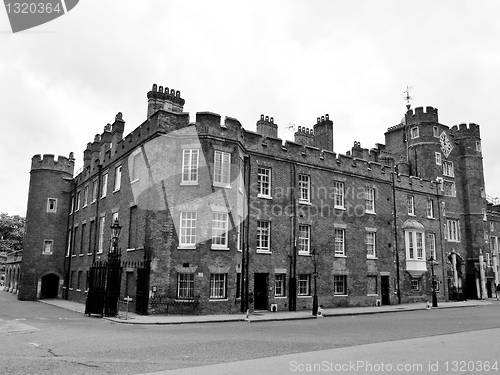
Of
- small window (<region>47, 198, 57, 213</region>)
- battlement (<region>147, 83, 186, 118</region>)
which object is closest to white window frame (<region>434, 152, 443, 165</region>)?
battlement (<region>147, 83, 186, 118</region>)

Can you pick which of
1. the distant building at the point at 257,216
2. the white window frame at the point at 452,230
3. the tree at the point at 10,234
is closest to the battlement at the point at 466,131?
the distant building at the point at 257,216

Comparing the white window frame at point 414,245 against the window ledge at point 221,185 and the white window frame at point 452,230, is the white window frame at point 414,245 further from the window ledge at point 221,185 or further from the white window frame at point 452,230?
the window ledge at point 221,185

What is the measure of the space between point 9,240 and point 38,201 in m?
29.7

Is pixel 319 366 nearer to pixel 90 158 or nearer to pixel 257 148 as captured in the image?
pixel 257 148

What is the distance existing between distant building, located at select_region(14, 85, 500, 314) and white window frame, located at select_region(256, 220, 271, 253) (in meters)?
0.09

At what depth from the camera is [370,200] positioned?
32656 mm

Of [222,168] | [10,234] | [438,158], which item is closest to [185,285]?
[222,168]

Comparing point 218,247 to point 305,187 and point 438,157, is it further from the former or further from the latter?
point 438,157

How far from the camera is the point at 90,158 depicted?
39.0 metres

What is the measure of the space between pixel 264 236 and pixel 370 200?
35.5ft

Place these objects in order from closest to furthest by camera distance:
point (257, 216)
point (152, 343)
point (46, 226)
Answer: point (152, 343) < point (257, 216) < point (46, 226)

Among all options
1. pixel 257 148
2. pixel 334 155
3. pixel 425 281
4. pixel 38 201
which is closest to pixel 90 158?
pixel 38 201

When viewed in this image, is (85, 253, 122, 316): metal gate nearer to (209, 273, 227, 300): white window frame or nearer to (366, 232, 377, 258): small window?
(209, 273, 227, 300): white window frame

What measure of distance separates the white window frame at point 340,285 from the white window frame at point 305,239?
309 centimetres
